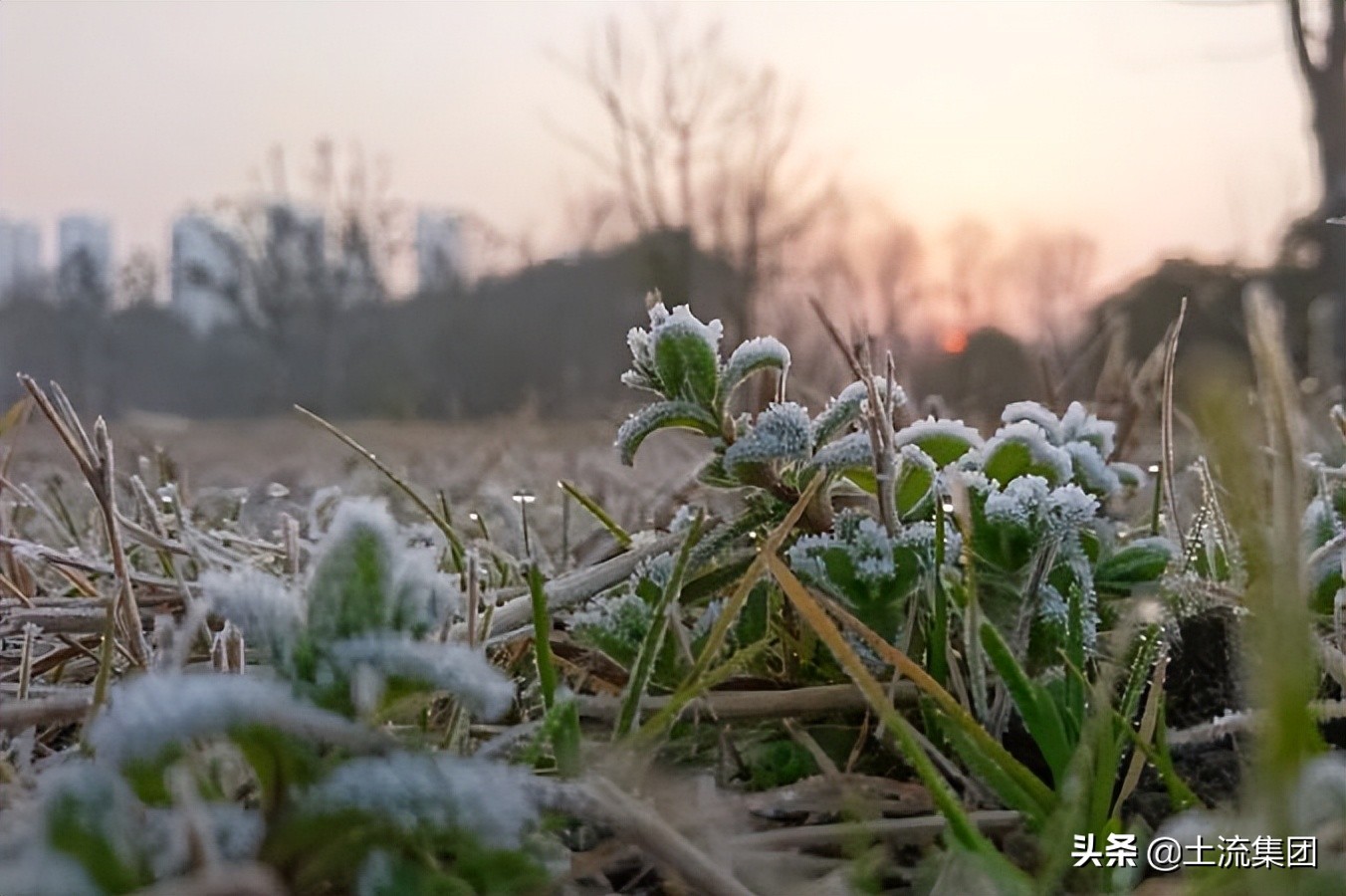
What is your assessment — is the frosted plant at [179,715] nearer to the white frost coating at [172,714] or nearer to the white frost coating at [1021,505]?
the white frost coating at [172,714]

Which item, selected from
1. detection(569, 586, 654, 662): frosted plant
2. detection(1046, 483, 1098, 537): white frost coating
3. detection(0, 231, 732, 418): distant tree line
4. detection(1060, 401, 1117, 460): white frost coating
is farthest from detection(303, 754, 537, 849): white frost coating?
detection(0, 231, 732, 418): distant tree line

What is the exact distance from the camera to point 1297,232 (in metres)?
4.21

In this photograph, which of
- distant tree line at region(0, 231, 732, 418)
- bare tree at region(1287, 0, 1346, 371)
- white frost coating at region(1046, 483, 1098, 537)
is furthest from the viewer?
distant tree line at region(0, 231, 732, 418)

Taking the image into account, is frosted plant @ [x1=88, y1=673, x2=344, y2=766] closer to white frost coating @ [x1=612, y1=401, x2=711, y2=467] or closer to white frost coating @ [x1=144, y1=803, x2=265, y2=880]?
white frost coating @ [x1=144, y1=803, x2=265, y2=880]

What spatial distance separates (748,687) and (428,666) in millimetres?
290

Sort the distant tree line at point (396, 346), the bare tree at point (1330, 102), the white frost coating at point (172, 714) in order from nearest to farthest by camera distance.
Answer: the white frost coating at point (172, 714) < the bare tree at point (1330, 102) < the distant tree line at point (396, 346)

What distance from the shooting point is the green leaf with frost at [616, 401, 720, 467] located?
0.60 meters

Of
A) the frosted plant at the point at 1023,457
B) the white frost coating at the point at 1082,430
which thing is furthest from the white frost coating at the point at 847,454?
the white frost coating at the point at 1082,430

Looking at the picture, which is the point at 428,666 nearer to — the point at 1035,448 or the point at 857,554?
the point at 857,554

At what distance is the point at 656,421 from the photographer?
1.95 ft

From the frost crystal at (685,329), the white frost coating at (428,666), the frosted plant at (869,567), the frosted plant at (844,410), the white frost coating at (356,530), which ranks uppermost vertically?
the frost crystal at (685,329)

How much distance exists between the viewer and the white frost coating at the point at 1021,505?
57 centimetres

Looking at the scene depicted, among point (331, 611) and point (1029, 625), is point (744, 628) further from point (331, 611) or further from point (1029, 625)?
point (331, 611)

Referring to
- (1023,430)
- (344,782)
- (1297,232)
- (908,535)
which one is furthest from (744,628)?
(1297,232)
